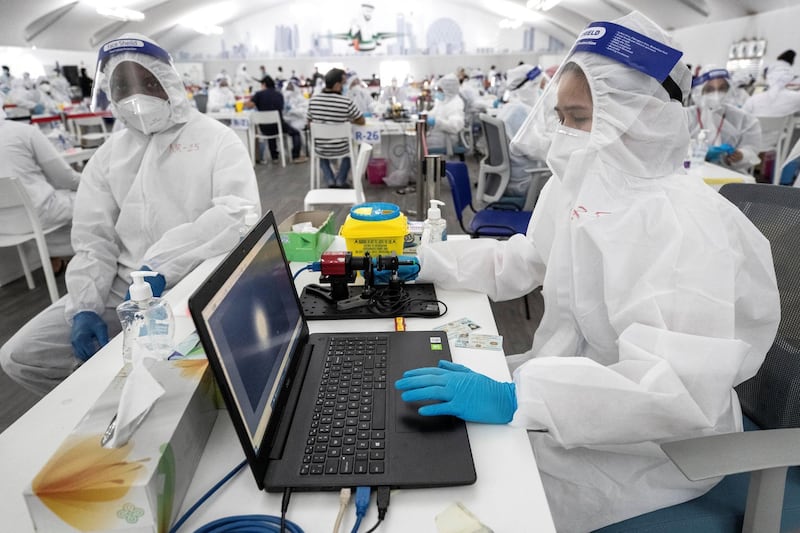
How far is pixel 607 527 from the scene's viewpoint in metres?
0.89

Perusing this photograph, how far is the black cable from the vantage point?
606mm

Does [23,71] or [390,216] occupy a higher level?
[23,71]

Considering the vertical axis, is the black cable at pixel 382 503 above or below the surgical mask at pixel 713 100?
below

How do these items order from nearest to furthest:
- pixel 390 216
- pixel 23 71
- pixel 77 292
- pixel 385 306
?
pixel 385 306
pixel 390 216
pixel 77 292
pixel 23 71

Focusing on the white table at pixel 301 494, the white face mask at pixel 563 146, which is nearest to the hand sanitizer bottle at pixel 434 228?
the white face mask at pixel 563 146

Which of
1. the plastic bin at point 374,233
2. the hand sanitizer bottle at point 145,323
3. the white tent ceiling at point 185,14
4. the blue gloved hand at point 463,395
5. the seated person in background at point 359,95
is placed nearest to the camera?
the blue gloved hand at point 463,395

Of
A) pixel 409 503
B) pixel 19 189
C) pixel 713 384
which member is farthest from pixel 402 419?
pixel 19 189

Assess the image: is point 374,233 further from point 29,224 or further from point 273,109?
point 273,109

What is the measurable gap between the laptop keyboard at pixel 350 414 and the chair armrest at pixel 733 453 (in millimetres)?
420

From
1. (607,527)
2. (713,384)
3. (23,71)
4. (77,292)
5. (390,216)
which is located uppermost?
(23,71)

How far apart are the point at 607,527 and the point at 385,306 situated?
2.06 ft

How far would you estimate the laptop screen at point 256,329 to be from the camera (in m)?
0.61

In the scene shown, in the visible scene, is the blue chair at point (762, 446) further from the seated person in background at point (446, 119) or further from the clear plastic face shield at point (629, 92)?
the seated person in background at point (446, 119)

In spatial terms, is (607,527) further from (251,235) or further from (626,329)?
(251,235)
